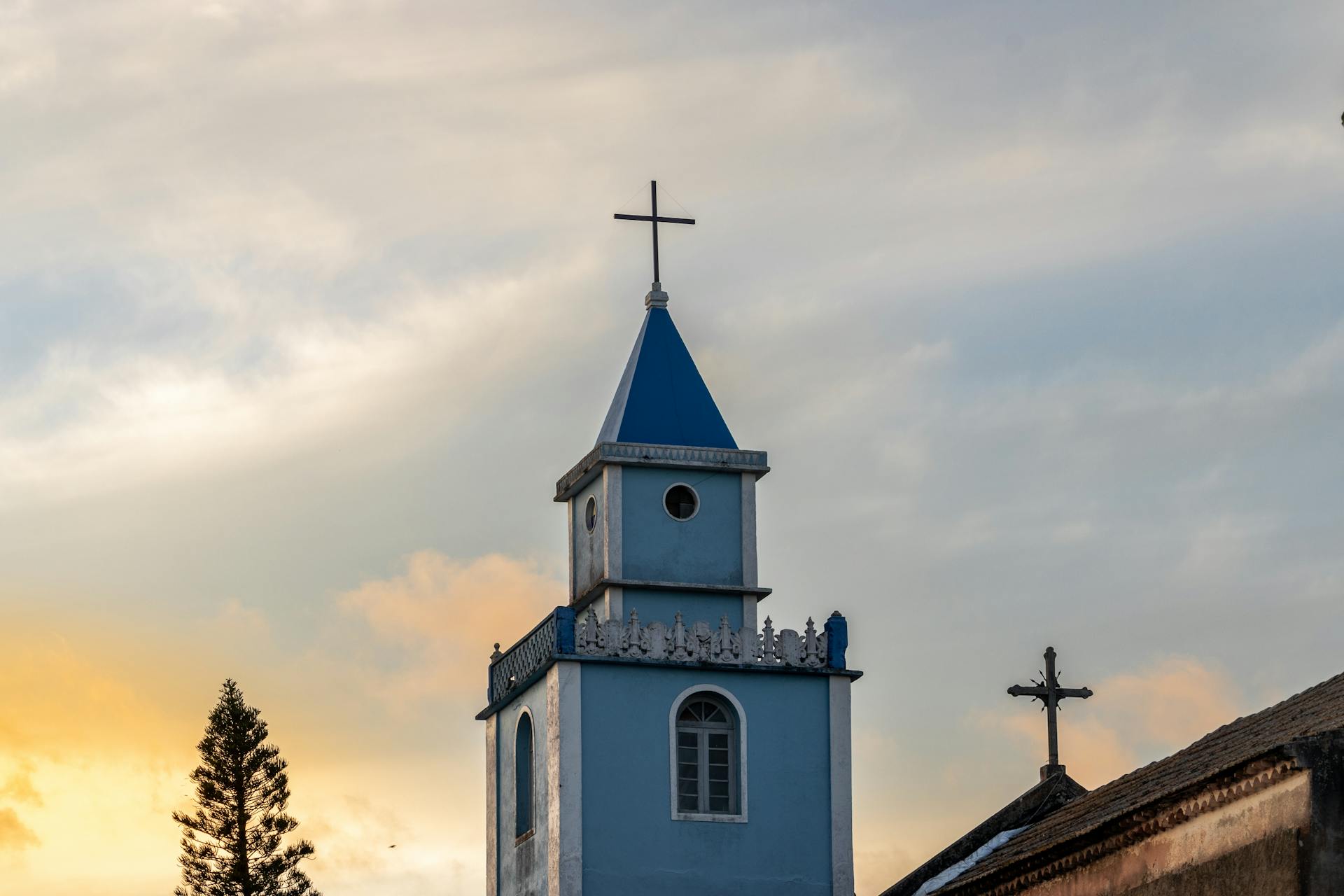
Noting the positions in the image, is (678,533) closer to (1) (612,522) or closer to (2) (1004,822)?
(1) (612,522)

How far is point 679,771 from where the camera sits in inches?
1320

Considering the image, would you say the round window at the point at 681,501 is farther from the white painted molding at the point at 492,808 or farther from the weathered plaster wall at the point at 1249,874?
the weathered plaster wall at the point at 1249,874

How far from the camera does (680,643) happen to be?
33.8m

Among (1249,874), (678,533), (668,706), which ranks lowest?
(1249,874)

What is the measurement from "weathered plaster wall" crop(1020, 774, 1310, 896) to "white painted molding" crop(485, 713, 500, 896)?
13001 mm

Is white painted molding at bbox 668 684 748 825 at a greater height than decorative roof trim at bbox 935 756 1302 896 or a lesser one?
greater

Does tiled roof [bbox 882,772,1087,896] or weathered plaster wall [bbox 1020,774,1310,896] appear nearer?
weathered plaster wall [bbox 1020,774,1310,896]

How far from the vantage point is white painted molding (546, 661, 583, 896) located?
32.5m

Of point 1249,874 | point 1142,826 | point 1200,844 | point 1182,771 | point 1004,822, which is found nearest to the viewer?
point 1249,874

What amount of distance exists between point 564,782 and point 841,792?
155 inches

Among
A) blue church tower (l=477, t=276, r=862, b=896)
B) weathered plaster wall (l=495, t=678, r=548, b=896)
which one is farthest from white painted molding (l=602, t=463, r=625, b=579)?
weathered plaster wall (l=495, t=678, r=548, b=896)

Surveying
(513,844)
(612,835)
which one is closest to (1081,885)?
(612,835)

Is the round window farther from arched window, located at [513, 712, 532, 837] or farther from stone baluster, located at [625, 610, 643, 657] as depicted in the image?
arched window, located at [513, 712, 532, 837]

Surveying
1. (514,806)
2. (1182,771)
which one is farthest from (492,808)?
(1182,771)
